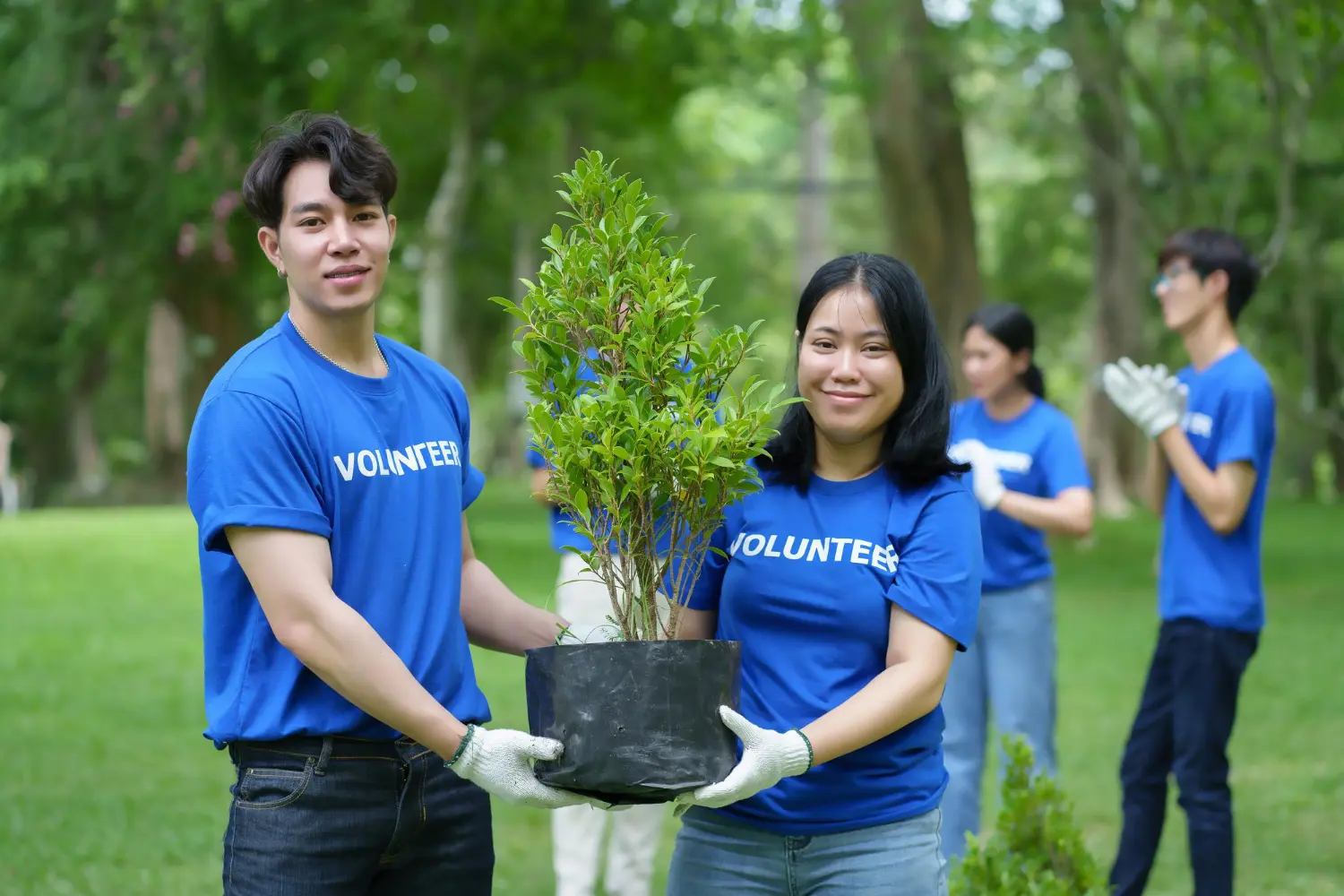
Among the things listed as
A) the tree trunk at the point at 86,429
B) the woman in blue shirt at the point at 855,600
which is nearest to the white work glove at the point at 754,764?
the woman in blue shirt at the point at 855,600

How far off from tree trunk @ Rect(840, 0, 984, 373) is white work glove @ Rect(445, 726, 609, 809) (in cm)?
1602

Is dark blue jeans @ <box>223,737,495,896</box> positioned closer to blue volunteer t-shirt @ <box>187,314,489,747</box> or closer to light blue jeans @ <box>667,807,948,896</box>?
blue volunteer t-shirt @ <box>187,314,489,747</box>

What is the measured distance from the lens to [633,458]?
9.59 feet

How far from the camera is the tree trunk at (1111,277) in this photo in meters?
16.6

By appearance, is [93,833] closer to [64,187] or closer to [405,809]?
[405,809]

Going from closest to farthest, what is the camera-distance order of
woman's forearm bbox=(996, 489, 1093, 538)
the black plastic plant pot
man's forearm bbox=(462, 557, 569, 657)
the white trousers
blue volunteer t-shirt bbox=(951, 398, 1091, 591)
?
the black plastic plant pot < man's forearm bbox=(462, 557, 569, 657) < the white trousers < woman's forearm bbox=(996, 489, 1093, 538) < blue volunteer t-shirt bbox=(951, 398, 1091, 591)

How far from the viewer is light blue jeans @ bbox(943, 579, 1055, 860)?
610 cm

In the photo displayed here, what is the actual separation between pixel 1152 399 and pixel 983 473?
0.74 meters

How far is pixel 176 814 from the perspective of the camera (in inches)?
314

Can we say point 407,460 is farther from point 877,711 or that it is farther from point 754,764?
point 877,711

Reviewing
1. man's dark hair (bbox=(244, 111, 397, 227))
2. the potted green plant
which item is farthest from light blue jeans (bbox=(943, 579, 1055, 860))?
man's dark hair (bbox=(244, 111, 397, 227))

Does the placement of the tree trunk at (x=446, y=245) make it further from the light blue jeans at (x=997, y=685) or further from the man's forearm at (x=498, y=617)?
the man's forearm at (x=498, y=617)

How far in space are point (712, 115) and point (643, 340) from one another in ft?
140

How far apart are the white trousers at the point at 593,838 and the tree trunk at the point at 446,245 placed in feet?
44.5
